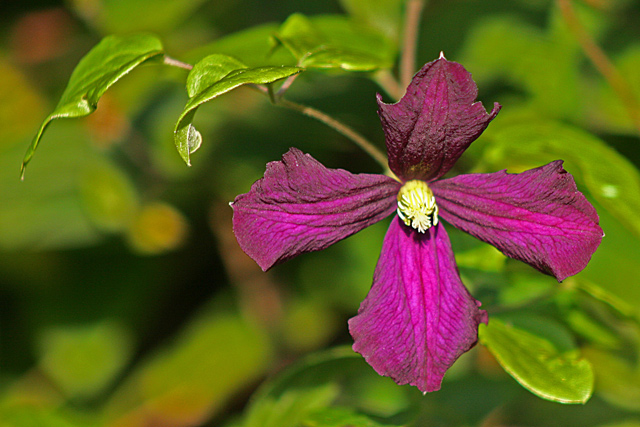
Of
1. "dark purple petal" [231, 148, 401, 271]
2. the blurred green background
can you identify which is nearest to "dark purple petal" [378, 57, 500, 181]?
"dark purple petal" [231, 148, 401, 271]

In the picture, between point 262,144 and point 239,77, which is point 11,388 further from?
Result: point 239,77

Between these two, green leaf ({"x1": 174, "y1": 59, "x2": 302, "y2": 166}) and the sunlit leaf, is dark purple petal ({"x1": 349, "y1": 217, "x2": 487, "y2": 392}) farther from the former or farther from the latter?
the sunlit leaf

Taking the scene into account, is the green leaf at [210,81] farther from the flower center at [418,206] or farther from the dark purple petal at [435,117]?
the flower center at [418,206]

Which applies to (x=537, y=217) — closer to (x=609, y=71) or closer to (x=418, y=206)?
(x=418, y=206)

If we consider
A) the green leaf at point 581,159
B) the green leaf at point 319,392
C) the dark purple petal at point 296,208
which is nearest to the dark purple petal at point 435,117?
the dark purple petal at point 296,208

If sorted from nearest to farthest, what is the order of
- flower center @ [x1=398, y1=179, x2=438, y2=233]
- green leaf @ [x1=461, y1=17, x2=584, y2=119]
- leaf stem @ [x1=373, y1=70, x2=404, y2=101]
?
flower center @ [x1=398, y1=179, x2=438, y2=233]
leaf stem @ [x1=373, y1=70, x2=404, y2=101]
green leaf @ [x1=461, y1=17, x2=584, y2=119]

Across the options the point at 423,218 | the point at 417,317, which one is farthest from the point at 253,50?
the point at 417,317
